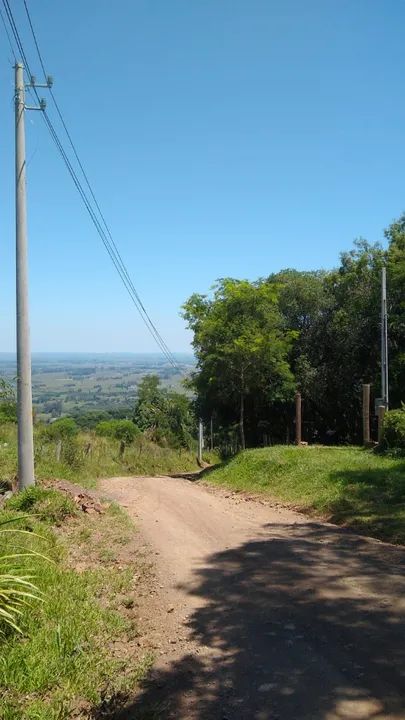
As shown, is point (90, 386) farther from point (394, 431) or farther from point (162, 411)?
point (394, 431)

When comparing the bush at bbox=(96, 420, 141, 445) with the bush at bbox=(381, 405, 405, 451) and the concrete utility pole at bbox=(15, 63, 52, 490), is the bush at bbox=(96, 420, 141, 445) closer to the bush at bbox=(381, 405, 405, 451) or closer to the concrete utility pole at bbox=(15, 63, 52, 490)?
the bush at bbox=(381, 405, 405, 451)

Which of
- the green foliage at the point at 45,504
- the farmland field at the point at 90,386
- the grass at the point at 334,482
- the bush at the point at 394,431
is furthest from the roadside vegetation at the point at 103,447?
the farmland field at the point at 90,386

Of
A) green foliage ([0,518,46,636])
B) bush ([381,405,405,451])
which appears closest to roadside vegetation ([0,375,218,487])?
green foliage ([0,518,46,636])

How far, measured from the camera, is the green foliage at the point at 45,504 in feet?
26.1

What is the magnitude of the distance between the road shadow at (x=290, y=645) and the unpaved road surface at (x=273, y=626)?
1cm

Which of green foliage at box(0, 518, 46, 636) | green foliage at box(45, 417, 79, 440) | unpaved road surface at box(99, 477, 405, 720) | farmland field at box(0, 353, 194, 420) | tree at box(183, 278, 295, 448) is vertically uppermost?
tree at box(183, 278, 295, 448)

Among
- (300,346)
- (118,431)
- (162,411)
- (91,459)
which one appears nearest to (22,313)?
(91,459)

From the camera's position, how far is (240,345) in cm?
1816

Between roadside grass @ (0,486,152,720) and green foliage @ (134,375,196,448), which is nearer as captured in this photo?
roadside grass @ (0,486,152,720)

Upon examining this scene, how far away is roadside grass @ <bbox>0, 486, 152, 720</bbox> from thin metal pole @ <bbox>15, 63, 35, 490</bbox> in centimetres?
223

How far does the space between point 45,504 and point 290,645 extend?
486cm

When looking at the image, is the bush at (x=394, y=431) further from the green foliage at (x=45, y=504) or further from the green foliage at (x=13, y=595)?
the green foliage at (x=13, y=595)

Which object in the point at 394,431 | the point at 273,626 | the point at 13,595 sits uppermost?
the point at 394,431

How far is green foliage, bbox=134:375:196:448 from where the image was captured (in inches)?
1425
